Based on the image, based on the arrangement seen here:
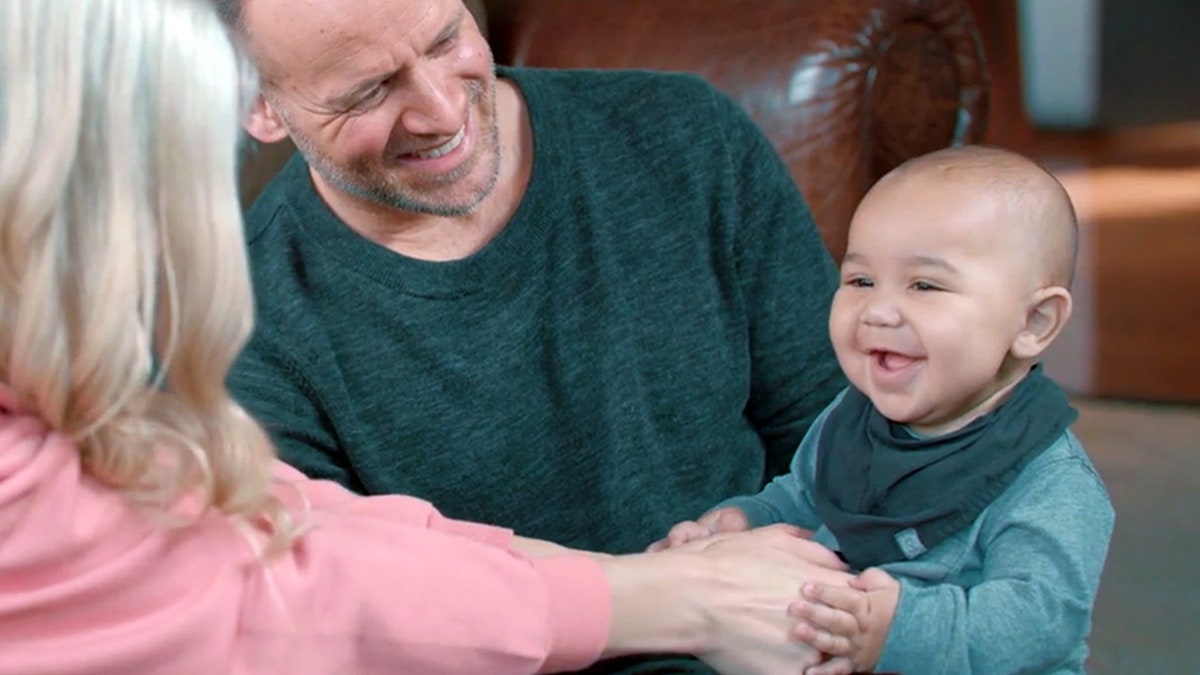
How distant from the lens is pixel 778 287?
1.66 metres

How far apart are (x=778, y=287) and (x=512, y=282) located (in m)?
0.29

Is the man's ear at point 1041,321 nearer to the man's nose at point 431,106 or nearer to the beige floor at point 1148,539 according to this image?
the man's nose at point 431,106

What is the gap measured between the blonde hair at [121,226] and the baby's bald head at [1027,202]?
613mm

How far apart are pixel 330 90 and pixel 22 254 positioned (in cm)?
65

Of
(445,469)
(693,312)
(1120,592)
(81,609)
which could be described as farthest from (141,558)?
(1120,592)

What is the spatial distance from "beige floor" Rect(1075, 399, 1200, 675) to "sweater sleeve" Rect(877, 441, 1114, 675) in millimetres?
1293

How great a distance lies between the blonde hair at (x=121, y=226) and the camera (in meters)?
0.87

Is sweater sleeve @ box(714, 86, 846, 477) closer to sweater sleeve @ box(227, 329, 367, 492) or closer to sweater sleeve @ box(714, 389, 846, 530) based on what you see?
sweater sleeve @ box(714, 389, 846, 530)

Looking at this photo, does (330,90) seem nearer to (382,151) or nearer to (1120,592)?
(382,151)

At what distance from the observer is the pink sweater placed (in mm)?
899

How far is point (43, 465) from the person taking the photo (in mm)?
902

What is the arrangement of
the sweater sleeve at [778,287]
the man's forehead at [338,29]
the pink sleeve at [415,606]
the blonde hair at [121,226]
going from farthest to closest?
the sweater sleeve at [778,287] < the man's forehead at [338,29] < the pink sleeve at [415,606] < the blonde hair at [121,226]

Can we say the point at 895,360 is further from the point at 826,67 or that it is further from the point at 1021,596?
the point at 826,67

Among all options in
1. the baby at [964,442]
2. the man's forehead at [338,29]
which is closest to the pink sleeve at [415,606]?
the baby at [964,442]
